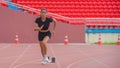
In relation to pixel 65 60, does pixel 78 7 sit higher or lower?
higher

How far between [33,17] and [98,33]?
5.03 meters

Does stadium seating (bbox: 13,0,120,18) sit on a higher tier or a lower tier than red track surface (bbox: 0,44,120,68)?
higher

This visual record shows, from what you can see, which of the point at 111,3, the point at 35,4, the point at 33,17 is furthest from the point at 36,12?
the point at 111,3

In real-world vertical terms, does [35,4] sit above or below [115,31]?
above

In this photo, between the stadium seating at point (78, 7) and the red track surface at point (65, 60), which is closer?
the red track surface at point (65, 60)

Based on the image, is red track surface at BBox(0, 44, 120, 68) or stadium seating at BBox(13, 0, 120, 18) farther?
stadium seating at BBox(13, 0, 120, 18)

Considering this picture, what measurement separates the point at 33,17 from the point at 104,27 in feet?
18.2

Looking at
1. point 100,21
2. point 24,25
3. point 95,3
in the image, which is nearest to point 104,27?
point 100,21

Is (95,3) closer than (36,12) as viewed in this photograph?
No

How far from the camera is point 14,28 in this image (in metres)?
27.4

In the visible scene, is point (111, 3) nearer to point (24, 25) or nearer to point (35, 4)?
point (35, 4)

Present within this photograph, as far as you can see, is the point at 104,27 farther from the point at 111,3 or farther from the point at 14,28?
Answer: the point at 14,28

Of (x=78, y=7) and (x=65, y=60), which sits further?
(x=78, y=7)

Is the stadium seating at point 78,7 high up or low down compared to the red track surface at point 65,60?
up
